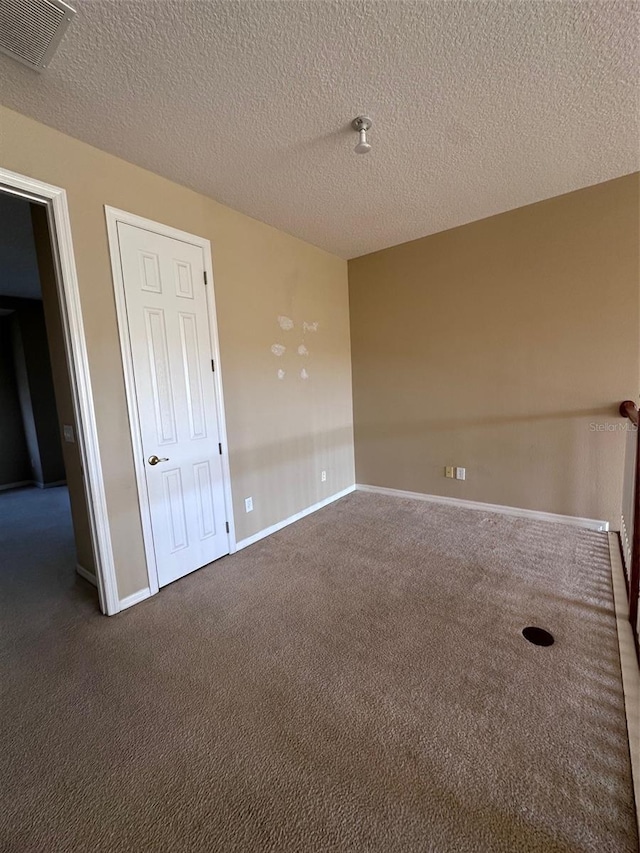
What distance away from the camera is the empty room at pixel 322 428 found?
1246 mm

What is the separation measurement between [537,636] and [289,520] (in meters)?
2.17

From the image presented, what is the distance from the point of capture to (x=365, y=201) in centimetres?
276

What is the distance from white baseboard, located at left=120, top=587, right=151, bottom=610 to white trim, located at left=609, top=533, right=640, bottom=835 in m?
2.46

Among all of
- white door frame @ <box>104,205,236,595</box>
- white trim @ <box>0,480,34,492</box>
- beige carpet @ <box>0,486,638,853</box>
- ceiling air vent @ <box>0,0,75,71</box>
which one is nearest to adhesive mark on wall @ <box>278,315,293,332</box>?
white door frame @ <box>104,205,236,595</box>

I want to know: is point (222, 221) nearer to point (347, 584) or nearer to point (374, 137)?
point (374, 137)

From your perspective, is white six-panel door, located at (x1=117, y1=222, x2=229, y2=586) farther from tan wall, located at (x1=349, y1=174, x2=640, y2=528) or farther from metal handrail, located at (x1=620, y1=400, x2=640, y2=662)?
metal handrail, located at (x1=620, y1=400, x2=640, y2=662)

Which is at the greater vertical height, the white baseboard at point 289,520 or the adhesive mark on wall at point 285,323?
the adhesive mark on wall at point 285,323

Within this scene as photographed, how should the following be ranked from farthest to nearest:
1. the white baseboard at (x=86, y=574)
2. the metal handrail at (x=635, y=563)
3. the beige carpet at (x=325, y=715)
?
the white baseboard at (x=86, y=574) → the metal handrail at (x=635, y=563) → the beige carpet at (x=325, y=715)

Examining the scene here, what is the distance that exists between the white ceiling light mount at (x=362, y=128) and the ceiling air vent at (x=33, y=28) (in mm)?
1246

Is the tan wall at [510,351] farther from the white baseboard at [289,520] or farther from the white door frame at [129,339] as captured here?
the white door frame at [129,339]

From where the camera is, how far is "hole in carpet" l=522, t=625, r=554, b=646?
1.79 m

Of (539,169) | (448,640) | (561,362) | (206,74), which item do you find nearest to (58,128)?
(206,74)

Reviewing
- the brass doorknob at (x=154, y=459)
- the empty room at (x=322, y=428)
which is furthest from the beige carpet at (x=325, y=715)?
the brass doorknob at (x=154, y=459)

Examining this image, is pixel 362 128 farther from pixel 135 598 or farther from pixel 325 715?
pixel 135 598
